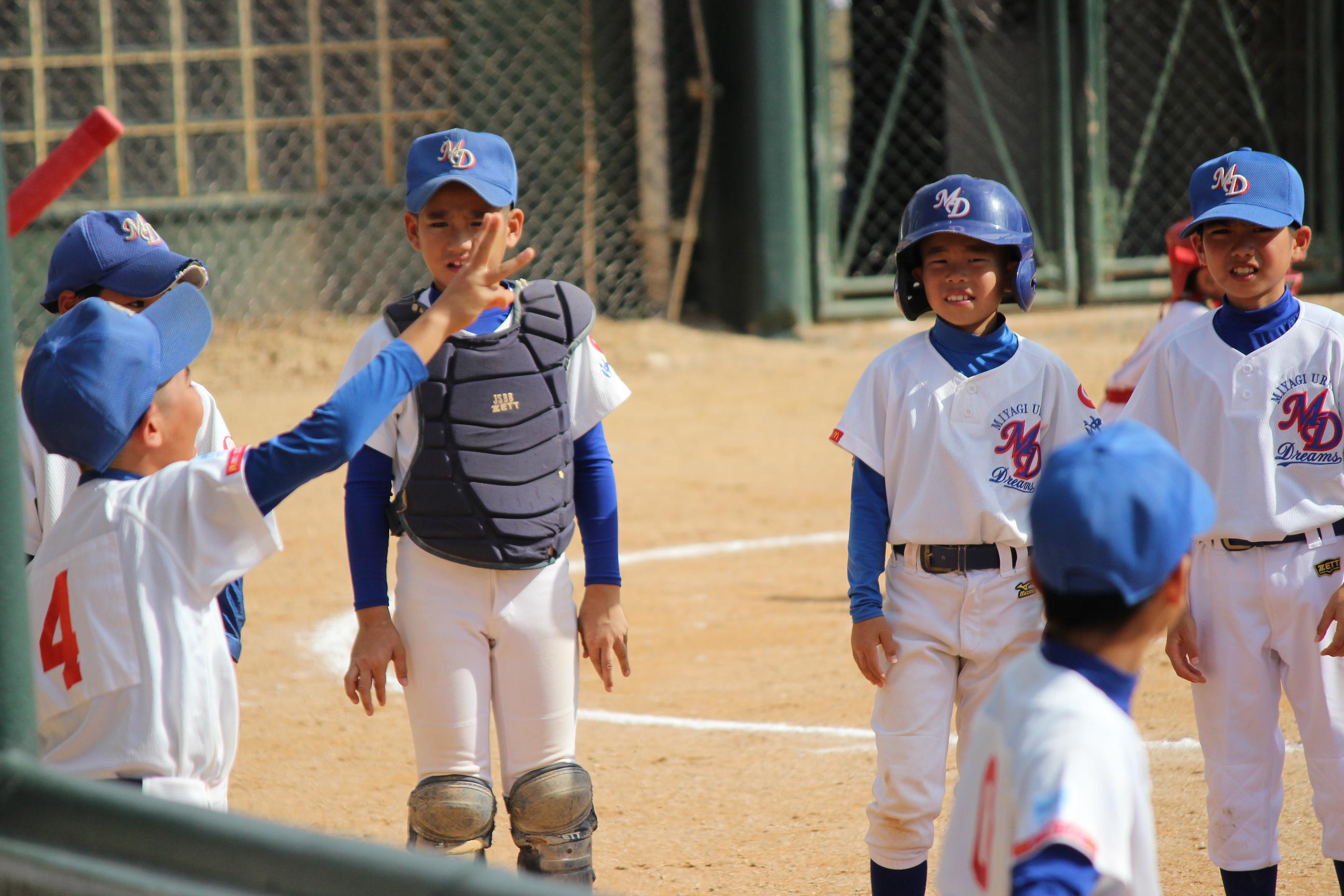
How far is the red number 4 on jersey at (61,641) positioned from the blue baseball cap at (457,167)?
108 cm

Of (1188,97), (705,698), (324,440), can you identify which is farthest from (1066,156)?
(324,440)

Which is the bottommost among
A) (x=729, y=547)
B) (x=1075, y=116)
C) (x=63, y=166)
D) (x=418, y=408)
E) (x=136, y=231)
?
(x=729, y=547)

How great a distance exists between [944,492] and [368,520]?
113 cm

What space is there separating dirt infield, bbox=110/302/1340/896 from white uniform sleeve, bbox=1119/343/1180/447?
991mm

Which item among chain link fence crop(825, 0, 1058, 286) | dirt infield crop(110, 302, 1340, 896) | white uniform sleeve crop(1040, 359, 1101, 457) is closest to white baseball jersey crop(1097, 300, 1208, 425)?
dirt infield crop(110, 302, 1340, 896)

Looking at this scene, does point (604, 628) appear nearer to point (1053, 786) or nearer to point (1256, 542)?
point (1256, 542)

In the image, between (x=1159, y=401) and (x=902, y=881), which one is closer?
(x=902, y=881)

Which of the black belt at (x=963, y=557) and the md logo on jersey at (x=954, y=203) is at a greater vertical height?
the md logo on jersey at (x=954, y=203)

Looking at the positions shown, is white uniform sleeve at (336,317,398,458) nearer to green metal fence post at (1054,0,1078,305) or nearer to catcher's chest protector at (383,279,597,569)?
catcher's chest protector at (383,279,597,569)

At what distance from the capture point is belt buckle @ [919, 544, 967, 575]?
2.70 meters

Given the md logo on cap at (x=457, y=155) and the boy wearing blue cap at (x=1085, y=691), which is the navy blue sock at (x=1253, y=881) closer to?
→ the boy wearing blue cap at (x=1085, y=691)

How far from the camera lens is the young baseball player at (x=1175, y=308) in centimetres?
482

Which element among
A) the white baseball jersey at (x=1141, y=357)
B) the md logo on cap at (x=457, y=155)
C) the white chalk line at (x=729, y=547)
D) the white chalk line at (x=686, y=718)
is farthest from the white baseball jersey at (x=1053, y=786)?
the white chalk line at (x=729, y=547)

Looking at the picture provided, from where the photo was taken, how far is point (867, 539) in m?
2.76
